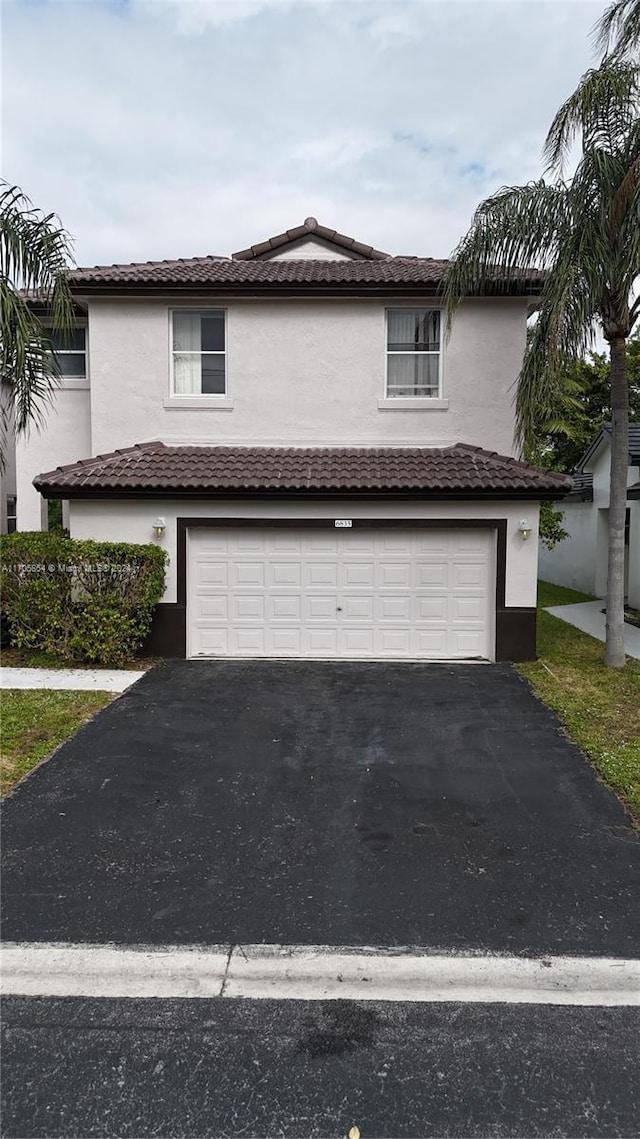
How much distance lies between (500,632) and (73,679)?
21.8 feet

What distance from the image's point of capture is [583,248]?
28.8ft

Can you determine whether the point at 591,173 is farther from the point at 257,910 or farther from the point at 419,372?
the point at 257,910

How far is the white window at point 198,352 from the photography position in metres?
12.4

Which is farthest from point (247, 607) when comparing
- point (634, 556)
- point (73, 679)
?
point (634, 556)

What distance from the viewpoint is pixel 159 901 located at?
4020 millimetres

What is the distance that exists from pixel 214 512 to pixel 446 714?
505 cm

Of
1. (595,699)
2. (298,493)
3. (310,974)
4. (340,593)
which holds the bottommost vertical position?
(310,974)

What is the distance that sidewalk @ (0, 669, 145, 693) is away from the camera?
343 inches

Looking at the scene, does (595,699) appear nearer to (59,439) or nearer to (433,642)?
(433,642)

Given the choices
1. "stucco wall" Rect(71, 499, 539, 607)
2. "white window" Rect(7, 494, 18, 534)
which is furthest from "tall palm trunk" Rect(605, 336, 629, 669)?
"white window" Rect(7, 494, 18, 534)

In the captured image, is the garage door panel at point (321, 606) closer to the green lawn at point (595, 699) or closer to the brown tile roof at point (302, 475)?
the brown tile roof at point (302, 475)

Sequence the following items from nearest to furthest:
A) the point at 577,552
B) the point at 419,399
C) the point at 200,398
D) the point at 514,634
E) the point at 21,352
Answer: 1. the point at 21,352
2. the point at 514,634
3. the point at 419,399
4. the point at 200,398
5. the point at 577,552

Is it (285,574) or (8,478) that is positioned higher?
(8,478)

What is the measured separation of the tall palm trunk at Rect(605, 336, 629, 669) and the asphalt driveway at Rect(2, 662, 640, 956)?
9.30 ft
